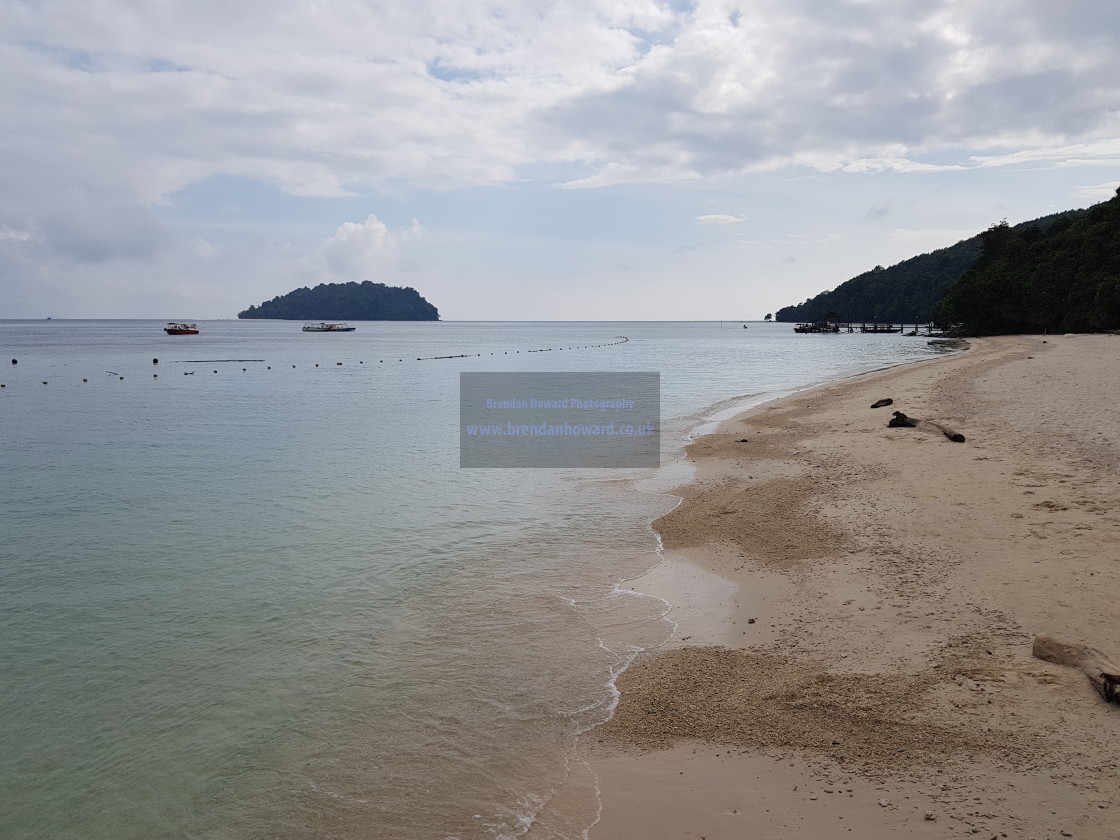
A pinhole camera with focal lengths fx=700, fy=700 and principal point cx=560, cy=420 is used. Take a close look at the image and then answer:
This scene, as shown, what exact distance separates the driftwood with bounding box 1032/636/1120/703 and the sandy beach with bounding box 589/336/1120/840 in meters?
0.09

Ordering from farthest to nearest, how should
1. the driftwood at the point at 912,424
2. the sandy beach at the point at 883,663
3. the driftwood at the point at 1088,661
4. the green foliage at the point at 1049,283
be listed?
the green foliage at the point at 1049,283
the driftwood at the point at 912,424
the driftwood at the point at 1088,661
the sandy beach at the point at 883,663

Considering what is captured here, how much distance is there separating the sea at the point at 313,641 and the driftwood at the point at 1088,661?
394 cm

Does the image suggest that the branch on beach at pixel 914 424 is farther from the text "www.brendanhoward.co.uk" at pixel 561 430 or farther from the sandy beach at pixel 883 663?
the text "www.brendanhoward.co.uk" at pixel 561 430

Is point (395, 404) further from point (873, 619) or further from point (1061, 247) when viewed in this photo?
point (1061, 247)

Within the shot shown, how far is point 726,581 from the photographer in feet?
34.4

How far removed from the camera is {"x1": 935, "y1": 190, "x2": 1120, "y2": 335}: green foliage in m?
74.4

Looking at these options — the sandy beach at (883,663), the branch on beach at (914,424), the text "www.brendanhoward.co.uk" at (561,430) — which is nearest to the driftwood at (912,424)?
the branch on beach at (914,424)

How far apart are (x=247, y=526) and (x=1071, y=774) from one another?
1416 cm

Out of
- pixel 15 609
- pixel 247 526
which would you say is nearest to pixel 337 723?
pixel 15 609

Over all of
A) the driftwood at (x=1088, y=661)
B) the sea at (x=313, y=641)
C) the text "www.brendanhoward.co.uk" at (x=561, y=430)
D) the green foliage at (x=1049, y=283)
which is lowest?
the sea at (x=313, y=641)

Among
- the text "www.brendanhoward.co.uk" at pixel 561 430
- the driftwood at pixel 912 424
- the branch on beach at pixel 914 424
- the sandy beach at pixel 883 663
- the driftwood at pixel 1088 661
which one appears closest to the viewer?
the sandy beach at pixel 883 663

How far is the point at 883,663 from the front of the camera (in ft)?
23.7

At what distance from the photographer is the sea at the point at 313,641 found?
6027 mm

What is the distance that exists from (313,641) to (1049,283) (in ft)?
323
